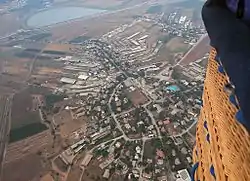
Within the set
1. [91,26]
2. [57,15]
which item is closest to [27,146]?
[91,26]

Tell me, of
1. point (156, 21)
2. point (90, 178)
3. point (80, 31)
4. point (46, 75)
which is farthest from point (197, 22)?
point (90, 178)

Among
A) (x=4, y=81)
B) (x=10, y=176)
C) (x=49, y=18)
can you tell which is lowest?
(x=10, y=176)

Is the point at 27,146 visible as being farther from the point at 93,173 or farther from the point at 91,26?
the point at 91,26

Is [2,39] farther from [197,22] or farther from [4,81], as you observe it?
[197,22]

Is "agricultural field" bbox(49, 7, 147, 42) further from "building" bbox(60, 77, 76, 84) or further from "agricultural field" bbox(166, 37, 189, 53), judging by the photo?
"building" bbox(60, 77, 76, 84)

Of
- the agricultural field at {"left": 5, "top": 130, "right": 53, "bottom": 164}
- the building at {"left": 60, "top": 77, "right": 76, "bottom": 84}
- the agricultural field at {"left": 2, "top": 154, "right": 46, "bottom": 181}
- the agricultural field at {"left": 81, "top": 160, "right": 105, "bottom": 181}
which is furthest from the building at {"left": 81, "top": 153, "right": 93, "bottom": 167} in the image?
the building at {"left": 60, "top": 77, "right": 76, "bottom": 84}

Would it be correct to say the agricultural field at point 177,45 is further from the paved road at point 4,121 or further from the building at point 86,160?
the building at point 86,160
